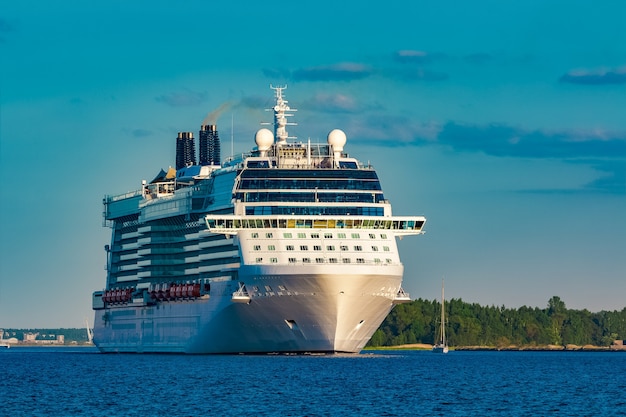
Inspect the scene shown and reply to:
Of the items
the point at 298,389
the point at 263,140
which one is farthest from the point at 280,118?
the point at 298,389

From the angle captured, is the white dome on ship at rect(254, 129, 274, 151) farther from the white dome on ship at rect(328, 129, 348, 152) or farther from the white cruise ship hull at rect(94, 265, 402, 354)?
the white cruise ship hull at rect(94, 265, 402, 354)

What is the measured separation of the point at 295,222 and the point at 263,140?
12.6m

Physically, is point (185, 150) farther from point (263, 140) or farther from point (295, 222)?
point (295, 222)

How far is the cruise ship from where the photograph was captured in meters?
123

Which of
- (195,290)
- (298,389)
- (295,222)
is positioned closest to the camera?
(298,389)

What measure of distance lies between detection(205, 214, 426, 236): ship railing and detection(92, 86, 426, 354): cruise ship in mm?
84

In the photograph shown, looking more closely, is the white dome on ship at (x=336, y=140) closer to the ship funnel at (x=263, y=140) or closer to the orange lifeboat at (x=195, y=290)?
the ship funnel at (x=263, y=140)

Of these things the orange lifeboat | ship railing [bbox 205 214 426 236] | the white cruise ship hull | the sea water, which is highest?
ship railing [bbox 205 214 426 236]

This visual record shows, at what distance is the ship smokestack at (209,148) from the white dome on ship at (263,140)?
1086 inches

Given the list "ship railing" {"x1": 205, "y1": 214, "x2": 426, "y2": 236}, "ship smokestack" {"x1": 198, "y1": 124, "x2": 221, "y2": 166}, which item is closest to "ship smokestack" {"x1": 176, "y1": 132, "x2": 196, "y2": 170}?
"ship smokestack" {"x1": 198, "y1": 124, "x2": 221, "y2": 166}

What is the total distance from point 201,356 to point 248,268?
15529mm

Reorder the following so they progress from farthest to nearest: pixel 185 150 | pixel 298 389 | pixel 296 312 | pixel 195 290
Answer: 1. pixel 185 150
2. pixel 195 290
3. pixel 296 312
4. pixel 298 389

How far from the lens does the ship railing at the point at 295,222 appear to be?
125000 millimetres

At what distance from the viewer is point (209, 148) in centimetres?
16450
